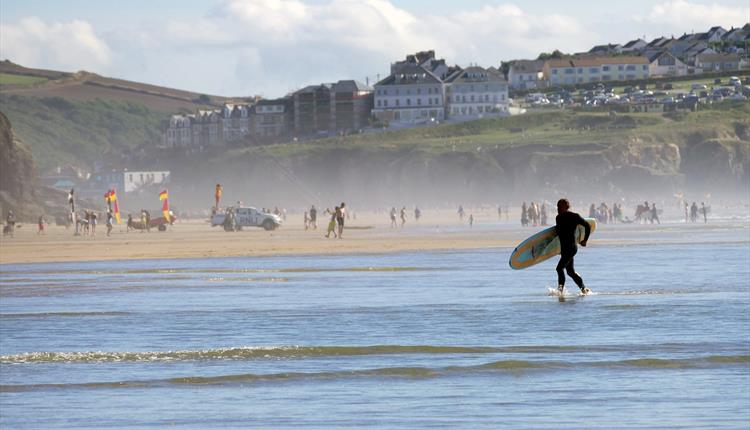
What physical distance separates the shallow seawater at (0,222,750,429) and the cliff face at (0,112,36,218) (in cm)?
5480

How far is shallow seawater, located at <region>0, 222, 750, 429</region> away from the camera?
14.5 metres

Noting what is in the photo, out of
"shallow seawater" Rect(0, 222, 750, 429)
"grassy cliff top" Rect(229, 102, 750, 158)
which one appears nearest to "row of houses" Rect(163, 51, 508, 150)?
"grassy cliff top" Rect(229, 102, 750, 158)

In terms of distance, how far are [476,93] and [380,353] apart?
529ft

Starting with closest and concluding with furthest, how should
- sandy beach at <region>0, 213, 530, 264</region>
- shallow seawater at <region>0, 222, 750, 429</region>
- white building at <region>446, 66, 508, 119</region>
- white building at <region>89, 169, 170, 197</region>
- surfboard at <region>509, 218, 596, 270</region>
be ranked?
shallow seawater at <region>0, 222, 750, 429</region> < surfboard at <region>509, 218, 596, 270</region> < sandy beach at <region>0, 213, 530, 264</region> < white building at <region>446, 66, 508, 119</region> < white building at <region>89, 169, 170, 197</region>

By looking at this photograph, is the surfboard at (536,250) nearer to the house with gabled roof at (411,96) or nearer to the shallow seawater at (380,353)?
the shallow seawater at (380,353)

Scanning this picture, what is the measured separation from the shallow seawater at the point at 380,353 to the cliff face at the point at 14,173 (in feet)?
180

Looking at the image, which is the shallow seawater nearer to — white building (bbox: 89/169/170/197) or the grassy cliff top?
the grassy cliff top

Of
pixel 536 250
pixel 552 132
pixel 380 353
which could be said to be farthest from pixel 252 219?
pixel 552 132

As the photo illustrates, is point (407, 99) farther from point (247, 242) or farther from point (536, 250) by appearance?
point (536, 250)

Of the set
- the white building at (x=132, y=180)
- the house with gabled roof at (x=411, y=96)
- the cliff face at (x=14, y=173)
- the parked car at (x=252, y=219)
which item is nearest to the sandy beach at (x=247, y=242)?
the parked car at (x=252, y=219)

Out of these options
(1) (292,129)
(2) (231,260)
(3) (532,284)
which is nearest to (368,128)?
(1) (292,129)

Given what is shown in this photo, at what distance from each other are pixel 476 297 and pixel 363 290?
10.7ft

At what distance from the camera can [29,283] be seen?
34156 millimetres

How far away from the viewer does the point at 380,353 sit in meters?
19.0
